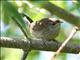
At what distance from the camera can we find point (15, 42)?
4.30 ft

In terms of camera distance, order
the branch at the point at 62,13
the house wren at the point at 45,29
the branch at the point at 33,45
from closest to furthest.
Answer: the branch at the point at 33,45 → the branch at the point at 62,13 → the house wren at the point at 45,29

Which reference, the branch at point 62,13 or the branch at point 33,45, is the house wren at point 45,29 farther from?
the branch at point 33,45

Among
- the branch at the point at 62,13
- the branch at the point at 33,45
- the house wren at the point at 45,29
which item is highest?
the branch at the point at 62,13

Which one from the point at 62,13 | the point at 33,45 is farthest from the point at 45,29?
the point at 33,45

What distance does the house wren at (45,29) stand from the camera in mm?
1690

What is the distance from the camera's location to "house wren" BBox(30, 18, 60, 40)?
66.6 inches

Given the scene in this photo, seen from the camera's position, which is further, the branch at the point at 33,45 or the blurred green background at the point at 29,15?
the branch at the point at 33,45

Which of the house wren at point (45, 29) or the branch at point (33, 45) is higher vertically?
the branch at point (33, 45)

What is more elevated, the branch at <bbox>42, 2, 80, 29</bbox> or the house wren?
the branch at <bbox>42, 2, 80, 29</bbox>

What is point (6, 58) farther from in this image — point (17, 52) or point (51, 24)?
point (51, 24)

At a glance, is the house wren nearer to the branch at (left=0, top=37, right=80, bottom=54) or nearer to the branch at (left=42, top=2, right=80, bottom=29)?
the branch at (left=42, top=2, right=80, bottom=29)

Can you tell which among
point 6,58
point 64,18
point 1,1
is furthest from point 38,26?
point 1,1

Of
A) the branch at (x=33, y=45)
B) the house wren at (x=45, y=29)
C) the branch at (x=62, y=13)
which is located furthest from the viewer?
the house wren at (x=45, y=29)

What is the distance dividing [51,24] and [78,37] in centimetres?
25
